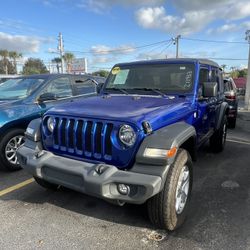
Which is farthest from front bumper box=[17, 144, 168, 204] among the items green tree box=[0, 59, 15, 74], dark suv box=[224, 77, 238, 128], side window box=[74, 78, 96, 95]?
green tree box=[0, 59, 15, 74]

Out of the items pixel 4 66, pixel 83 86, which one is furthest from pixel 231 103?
pixel 4 66

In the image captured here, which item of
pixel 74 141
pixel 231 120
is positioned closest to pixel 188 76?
pixel 74 141

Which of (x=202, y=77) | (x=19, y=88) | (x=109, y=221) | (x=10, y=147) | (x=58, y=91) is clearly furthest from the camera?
(x=58, y=91)

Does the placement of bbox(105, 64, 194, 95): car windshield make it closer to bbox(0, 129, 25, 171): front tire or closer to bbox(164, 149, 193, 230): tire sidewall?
bbox(164, 149, 193, 230): tire sidewall

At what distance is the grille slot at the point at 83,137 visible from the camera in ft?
10.0

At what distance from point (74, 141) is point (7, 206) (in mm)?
1429

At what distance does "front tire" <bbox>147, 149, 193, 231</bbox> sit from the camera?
2939 mm

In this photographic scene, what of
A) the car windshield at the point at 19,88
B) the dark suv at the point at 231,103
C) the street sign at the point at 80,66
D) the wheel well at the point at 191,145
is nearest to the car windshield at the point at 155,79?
the wheel well at the point at 191,145

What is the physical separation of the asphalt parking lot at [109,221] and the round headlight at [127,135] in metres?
1.02

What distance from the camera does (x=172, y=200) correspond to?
300cm

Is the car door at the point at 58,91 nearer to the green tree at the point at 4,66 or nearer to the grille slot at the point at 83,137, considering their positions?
the grille slot at the point at 83,137

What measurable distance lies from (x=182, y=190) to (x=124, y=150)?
90 centimetres

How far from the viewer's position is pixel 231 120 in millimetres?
9703

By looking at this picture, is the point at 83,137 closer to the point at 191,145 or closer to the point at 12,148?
the point at 191,145
